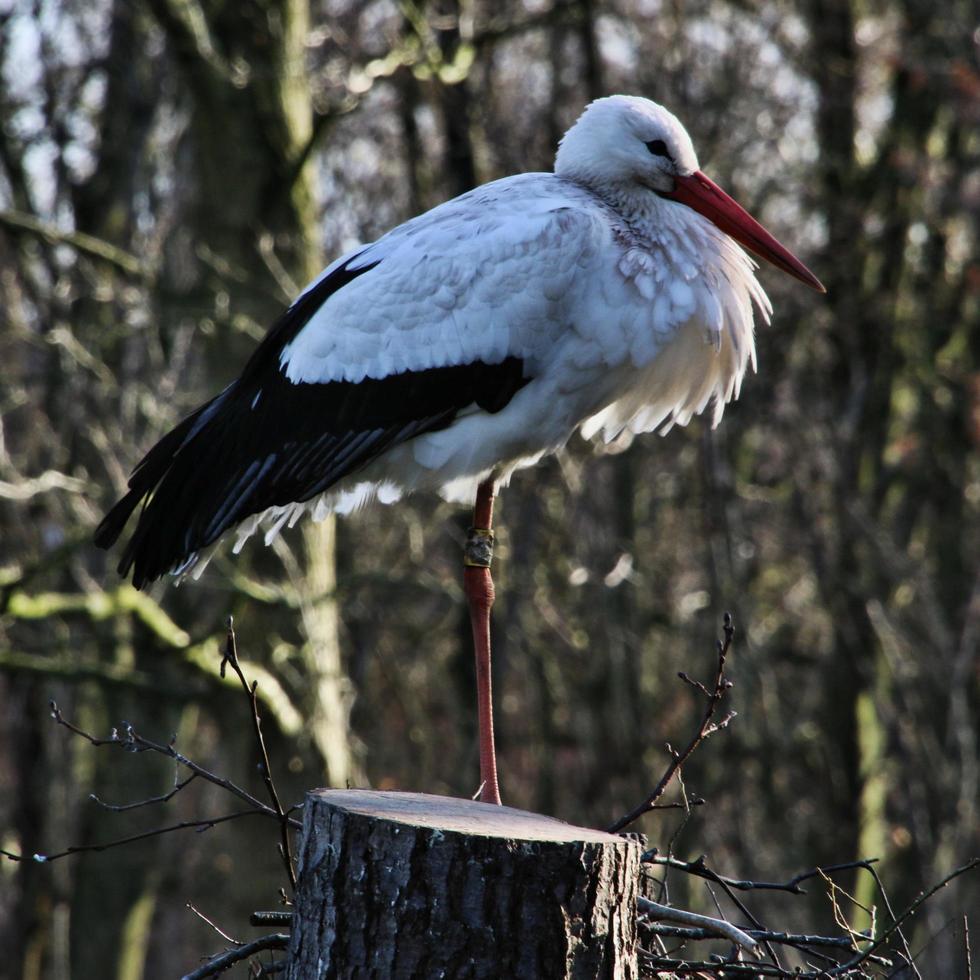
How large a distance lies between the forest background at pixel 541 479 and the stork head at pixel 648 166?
330 cm

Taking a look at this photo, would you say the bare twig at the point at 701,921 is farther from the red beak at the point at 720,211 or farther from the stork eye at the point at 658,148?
the stork eye at the point at 658,148

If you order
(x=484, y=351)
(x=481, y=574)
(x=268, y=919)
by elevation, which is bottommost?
(x=268, y=919)

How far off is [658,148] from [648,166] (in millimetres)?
75

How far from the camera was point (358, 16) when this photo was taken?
40.9 feet

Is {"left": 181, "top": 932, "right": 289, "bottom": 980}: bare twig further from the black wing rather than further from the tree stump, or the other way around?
the black wing

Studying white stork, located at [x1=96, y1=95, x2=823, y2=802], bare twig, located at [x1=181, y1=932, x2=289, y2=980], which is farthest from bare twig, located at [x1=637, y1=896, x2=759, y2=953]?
white stork, located at [x1=96, y1=95, x2=823, y2=802]

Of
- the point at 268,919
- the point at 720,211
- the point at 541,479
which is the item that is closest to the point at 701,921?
the point at 268,919

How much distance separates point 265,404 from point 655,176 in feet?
4.73

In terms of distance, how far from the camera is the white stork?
4.72m

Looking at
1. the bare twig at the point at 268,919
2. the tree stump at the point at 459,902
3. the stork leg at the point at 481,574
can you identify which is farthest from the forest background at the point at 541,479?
the tree stump at the point at 459,902

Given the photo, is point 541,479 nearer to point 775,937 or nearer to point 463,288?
point 463,288

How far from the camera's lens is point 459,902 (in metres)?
3.02

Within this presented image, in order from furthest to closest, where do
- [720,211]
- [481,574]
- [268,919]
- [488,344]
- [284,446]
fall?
1. [481,574]
2. [720,211]
3. [284,446]
4. [488,344]
5. [268,919]

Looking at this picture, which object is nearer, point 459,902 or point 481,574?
point 459,902
